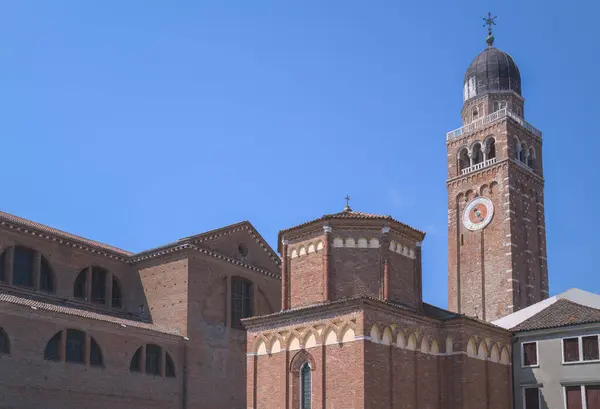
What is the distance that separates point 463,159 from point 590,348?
2806cm

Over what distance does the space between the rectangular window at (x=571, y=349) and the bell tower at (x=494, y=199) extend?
19742 millimetres

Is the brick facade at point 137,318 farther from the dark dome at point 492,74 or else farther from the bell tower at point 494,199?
the dark dome at point 492,74

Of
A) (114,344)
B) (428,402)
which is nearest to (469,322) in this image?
(428,402)

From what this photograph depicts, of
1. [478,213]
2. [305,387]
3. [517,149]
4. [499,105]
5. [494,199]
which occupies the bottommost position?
[305,387]

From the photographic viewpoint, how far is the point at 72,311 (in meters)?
33.4

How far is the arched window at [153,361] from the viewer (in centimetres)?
3567

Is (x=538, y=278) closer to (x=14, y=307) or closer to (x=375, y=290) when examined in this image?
(x=375, y=290)

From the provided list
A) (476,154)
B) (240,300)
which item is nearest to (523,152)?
(476,154)

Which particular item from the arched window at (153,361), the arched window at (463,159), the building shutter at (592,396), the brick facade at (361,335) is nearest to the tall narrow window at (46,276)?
the arched window at (153,361)

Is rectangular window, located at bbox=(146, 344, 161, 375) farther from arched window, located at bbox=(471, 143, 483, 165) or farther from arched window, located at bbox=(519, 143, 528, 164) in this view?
arched window, located at bbox=(519, 143, 528, 164)

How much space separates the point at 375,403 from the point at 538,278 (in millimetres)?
32041

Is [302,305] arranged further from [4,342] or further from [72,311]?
[4,342]

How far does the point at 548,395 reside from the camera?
2994cm

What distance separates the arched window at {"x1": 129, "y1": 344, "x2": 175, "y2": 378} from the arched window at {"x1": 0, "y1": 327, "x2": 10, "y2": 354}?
20.5 feet
